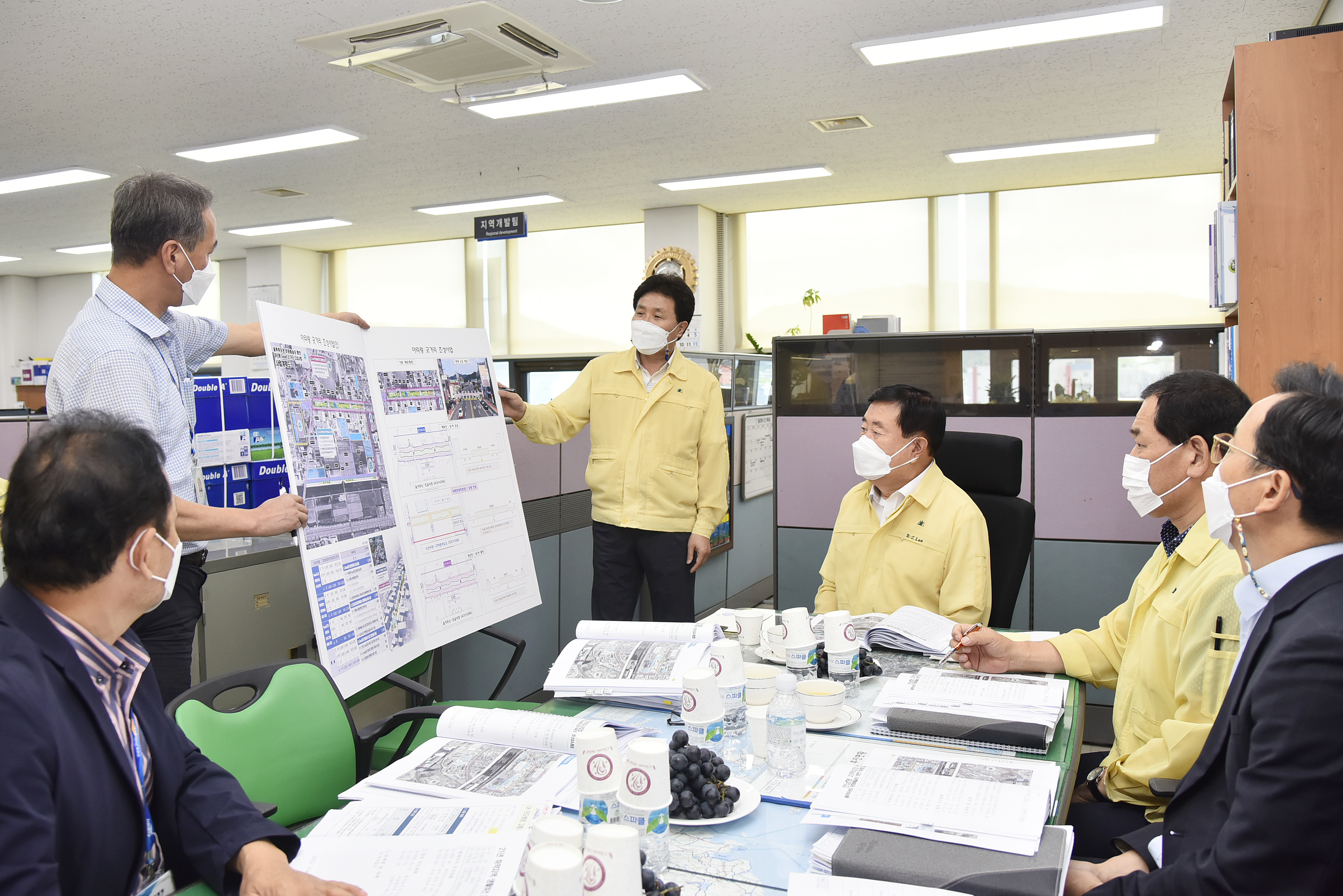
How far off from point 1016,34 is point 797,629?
4015mm

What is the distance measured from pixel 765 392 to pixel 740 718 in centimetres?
438

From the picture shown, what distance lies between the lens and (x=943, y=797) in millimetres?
1287

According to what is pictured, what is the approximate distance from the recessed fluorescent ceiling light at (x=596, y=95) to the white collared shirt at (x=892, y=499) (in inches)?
136

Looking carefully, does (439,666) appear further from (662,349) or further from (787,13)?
(787,13)

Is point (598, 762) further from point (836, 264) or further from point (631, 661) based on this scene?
point (836, 264)

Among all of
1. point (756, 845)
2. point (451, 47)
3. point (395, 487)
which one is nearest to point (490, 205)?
point (451, 47)

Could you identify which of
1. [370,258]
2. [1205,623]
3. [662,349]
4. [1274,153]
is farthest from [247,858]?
[370,258]

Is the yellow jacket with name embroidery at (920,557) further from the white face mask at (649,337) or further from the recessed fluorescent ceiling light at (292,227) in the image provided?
the recessed fluorescent ceiling light at (292,227)

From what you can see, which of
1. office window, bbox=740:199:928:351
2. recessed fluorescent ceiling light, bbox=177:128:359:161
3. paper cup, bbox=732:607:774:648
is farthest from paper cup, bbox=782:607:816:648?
office window, bbox=740:199:928:351

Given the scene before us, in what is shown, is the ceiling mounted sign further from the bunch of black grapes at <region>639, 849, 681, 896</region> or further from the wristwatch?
the bunch of black grapes at <region>639, 849, 681, 896</region>

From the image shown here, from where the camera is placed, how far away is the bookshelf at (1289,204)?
97.9 inches

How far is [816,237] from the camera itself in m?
9.23

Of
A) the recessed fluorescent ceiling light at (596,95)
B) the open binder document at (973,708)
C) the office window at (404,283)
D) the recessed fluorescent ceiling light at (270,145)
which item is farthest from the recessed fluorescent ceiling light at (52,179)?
the open binder document at (973,708)

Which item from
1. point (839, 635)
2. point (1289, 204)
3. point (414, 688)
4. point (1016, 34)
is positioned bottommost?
point (414, 688)
